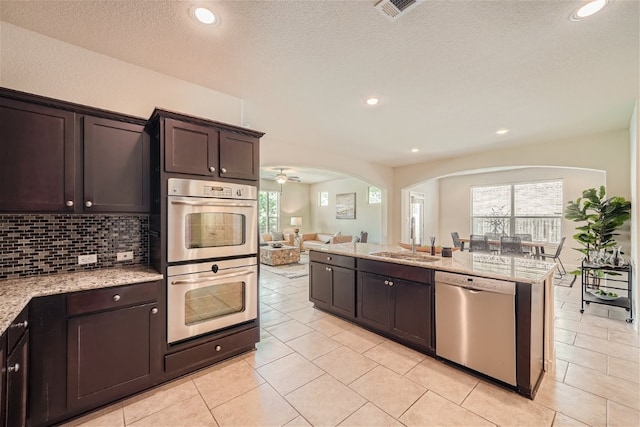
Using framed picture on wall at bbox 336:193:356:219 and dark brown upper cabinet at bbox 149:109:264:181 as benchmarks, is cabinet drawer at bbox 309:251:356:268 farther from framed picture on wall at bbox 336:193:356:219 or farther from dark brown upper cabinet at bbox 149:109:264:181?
framed picture on wall at bbox 336:193:356:219

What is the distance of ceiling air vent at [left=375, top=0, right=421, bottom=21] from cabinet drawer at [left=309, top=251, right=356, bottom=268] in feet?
7.88

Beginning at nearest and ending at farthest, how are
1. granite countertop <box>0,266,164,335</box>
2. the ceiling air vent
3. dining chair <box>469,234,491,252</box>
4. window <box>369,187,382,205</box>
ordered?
granite countertop <box>0,266,164,335</box> < the ceiling air vent < dining chair <box>469,234,491,252</box> < window <box>369,187,382,205</box>

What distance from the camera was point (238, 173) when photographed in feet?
8.41

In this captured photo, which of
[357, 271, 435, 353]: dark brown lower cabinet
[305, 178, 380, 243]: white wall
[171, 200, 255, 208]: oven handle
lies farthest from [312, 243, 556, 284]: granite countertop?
[305, 178, 380, 243]: white wall

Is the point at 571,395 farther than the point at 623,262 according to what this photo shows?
No

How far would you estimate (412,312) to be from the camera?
2.70 m

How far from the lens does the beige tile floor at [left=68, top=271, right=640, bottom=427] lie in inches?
72.4

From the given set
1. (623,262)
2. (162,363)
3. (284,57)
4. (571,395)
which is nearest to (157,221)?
(162,363)

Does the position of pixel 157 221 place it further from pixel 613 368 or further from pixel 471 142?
pixel 471 142

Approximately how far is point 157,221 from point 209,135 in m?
0.86

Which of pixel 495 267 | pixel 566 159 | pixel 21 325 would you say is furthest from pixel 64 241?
pixel 566 159

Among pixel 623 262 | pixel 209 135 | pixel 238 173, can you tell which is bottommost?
pixel 623 262

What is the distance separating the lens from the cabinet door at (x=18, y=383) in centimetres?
139

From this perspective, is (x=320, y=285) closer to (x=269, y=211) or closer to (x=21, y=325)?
(x=21, y=325)
